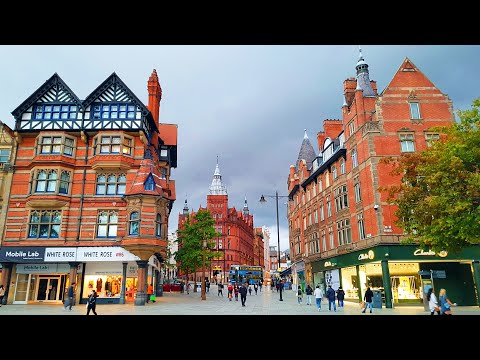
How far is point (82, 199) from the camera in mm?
28531

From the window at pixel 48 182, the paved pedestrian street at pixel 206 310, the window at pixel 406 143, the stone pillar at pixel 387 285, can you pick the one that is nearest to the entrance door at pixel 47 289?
the paved pedestrian street at pixel 206 310

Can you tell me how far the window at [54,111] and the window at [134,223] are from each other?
32.5ft

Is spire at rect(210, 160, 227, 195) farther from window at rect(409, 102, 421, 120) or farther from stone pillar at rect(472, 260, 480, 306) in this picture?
stone pillar at rect(472, 260, 480, 306)

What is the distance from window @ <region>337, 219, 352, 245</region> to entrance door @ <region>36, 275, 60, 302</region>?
24.8 metres

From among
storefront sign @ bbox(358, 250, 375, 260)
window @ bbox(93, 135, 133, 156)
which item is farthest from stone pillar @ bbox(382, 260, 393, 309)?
window @ bbox(93, 135, 133, 156)

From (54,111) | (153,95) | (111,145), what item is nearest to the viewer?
(111,145)

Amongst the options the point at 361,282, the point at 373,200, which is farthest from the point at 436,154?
the point at 361,282

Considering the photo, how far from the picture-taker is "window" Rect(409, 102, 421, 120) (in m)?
28.8

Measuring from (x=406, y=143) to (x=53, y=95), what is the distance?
2916 cm

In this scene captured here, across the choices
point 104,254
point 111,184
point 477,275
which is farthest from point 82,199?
point 477,275

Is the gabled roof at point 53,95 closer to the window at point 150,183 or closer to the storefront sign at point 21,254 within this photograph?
the window at point 150,183

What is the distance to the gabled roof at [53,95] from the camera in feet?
95.9

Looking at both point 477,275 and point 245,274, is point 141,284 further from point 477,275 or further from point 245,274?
point 245,274
